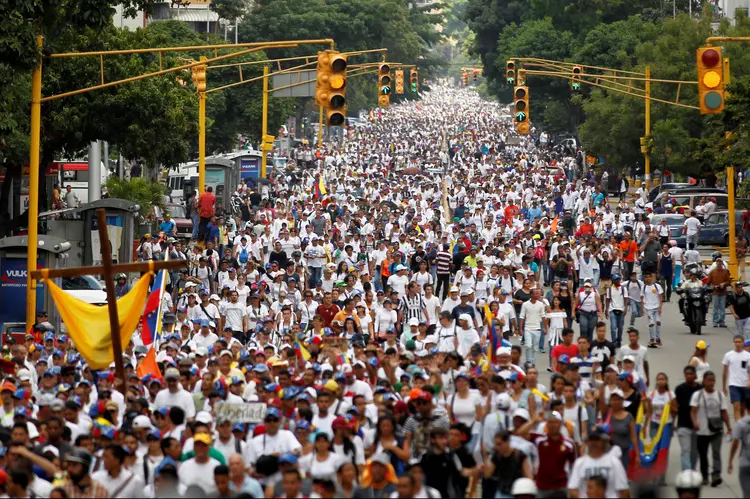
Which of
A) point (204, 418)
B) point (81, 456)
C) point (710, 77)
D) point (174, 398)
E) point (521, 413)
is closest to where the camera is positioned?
point (81, 456)

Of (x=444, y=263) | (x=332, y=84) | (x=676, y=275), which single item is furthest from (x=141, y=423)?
(x=676, y=275)

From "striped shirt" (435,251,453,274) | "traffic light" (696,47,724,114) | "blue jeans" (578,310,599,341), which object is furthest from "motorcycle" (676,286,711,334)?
"traffic light" (696,47,724,114)

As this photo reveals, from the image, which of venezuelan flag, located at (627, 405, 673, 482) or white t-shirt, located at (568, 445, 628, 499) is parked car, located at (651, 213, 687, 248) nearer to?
venezuelan flag, located at (627, 405, 673, 482)

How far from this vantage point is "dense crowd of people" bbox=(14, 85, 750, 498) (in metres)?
11.9

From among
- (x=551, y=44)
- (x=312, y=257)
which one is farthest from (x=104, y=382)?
(x=551, y=44)

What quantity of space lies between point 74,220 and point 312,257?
486 centimetres

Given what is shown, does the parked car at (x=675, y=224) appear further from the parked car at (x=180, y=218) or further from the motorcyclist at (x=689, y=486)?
the motorcyclist at (x=689, y=486)

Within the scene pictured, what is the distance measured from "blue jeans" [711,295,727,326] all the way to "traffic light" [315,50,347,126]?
11.2m

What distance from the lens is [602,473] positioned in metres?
11.4

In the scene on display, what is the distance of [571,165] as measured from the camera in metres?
66.6

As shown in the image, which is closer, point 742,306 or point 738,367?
point 738,367

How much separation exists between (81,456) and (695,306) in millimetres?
16333

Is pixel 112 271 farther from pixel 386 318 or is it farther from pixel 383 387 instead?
pixel 386 318

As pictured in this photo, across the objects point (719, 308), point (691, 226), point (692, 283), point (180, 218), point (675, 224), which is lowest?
point (719, 308)
